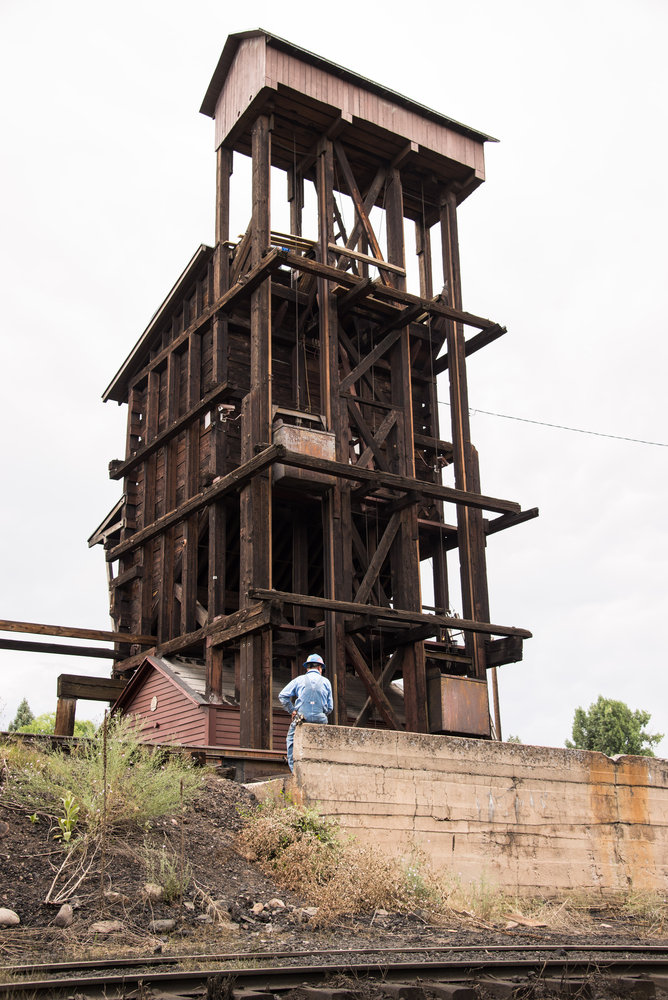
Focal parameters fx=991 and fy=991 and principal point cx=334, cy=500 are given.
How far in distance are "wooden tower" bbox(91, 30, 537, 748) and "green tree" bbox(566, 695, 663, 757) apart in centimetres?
3445

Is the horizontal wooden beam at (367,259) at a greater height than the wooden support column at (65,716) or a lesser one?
greater

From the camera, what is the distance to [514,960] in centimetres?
680

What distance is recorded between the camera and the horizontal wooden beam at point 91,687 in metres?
22.4

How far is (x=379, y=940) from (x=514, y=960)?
116 cm

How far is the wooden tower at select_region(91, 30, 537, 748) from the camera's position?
61.5 ft

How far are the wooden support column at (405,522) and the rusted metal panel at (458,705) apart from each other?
209 mm

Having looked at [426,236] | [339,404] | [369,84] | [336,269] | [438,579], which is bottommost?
[438,579]

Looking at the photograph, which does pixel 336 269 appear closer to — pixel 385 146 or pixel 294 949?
pixel 385 146

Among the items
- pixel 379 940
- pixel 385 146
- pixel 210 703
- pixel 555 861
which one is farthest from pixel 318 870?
pixel 385 146

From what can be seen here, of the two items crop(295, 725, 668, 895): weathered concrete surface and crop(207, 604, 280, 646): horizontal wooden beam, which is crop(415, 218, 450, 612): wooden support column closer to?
crop(207, 604, 280, 646): horizontal wooden beam

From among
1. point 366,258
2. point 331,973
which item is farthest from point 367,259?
point 331,973

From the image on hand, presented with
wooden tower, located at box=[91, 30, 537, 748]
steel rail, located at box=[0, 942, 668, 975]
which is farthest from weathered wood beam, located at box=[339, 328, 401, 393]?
steel rail, located at box=[0, 942, 668, 975]

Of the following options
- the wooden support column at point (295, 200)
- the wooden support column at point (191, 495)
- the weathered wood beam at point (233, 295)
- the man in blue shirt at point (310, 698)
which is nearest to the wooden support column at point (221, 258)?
the weathered wood beam at point (233, 295)

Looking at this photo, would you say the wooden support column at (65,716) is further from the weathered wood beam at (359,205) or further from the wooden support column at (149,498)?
the weathered wood beam at (359,205)
